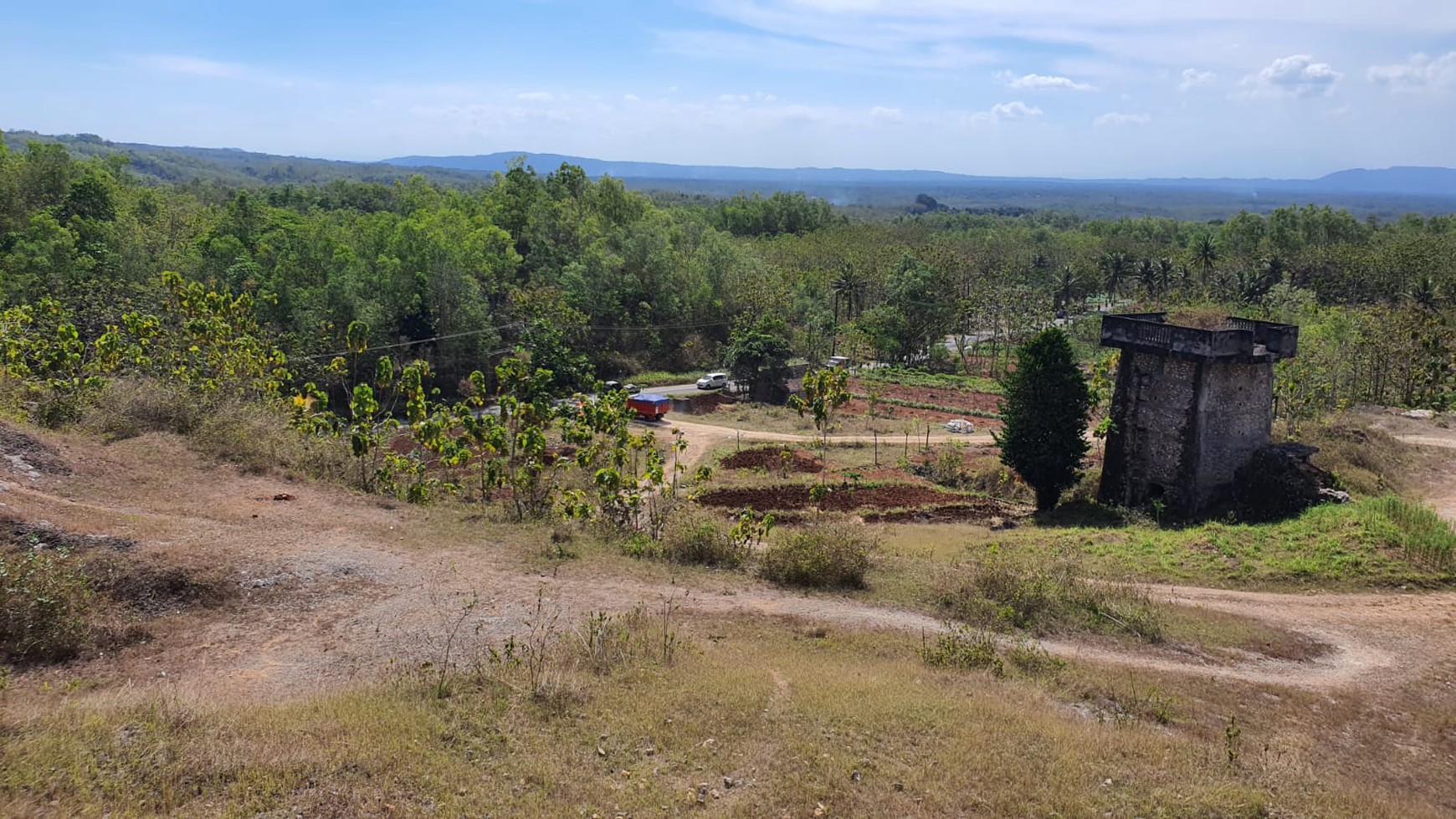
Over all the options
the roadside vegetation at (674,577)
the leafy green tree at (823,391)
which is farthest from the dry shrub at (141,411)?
the leafy green tree at (823,391)

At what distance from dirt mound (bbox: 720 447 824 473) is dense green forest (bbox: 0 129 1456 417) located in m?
12.1

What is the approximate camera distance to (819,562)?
597 inches

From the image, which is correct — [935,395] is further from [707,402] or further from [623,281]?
[623,281]

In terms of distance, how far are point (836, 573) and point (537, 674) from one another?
6.62 m

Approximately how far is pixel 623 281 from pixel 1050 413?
31338mm

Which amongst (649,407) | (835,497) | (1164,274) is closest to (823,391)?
(835,497)

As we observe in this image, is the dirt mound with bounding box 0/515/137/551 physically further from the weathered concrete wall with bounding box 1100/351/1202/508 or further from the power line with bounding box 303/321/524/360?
the power line with bounding box 303/321/524/360

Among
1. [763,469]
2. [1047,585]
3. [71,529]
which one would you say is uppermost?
[71,529]

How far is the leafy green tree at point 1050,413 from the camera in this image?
939 inches

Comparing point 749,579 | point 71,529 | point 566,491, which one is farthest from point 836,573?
point 71,529

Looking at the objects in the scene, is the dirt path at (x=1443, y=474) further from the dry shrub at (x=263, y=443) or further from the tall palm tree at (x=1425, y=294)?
the tall palm tree at (x=1425, y=294)

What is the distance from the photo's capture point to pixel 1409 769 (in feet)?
32.8

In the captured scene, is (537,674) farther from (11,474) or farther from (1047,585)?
(11,474)

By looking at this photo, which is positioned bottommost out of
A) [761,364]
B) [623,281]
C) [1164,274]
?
[761,364]
